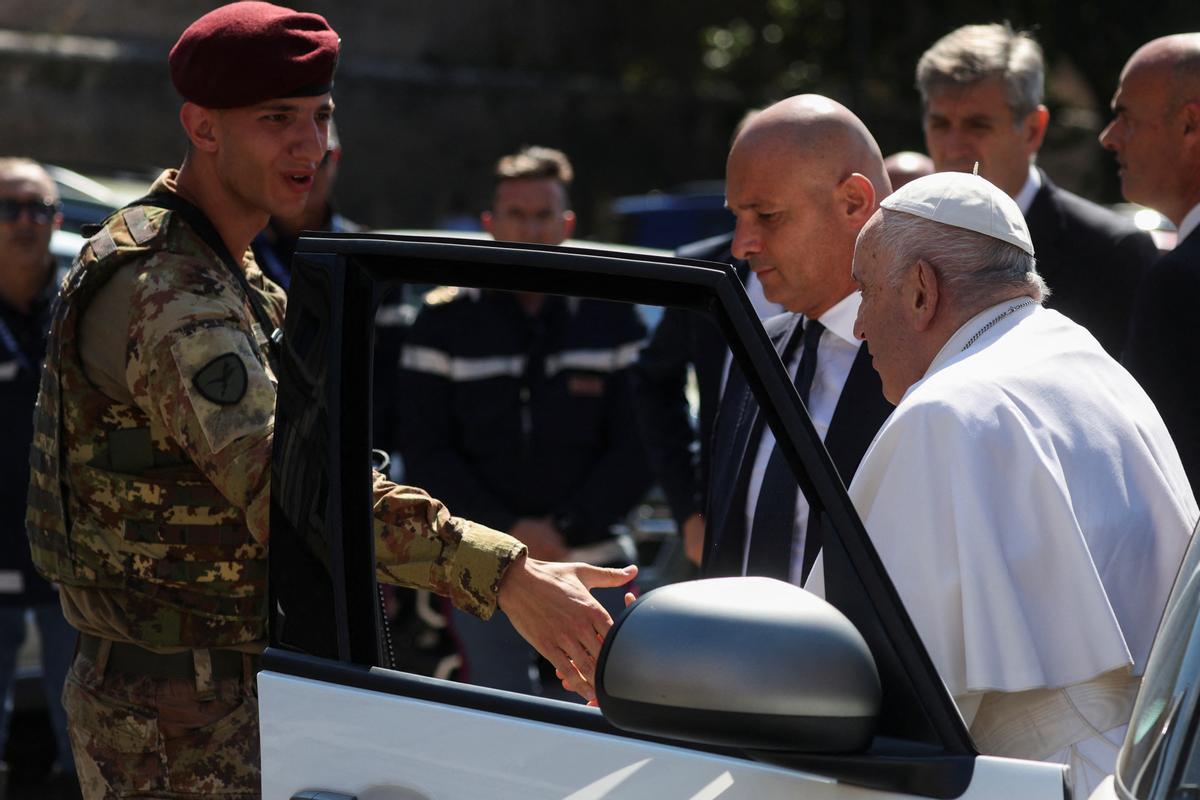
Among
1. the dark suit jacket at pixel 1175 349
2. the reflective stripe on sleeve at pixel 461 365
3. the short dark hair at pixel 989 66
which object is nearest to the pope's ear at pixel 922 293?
the dark suit jacket at pixel 1175 349

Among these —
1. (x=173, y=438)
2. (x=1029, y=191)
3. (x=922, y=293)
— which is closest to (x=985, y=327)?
(x=922, y=293)

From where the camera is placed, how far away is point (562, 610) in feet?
7.12

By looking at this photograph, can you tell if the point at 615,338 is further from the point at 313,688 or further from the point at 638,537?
the point at 313,688

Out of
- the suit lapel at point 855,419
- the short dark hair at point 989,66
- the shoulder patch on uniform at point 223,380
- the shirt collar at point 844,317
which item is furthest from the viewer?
the short dark hair at point 989,66

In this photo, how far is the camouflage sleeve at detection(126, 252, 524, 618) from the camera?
2.19m

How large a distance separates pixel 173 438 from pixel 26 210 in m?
3.26

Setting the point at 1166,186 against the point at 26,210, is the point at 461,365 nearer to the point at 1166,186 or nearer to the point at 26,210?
the point at 26,210

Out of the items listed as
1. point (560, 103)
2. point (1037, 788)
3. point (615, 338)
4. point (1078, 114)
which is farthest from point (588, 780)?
point (1078, 114)

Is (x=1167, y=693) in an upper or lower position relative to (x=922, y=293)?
lower

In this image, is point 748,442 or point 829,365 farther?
point 829,365

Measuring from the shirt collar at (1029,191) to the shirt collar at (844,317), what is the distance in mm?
1416

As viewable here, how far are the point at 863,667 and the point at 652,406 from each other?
3141 mm

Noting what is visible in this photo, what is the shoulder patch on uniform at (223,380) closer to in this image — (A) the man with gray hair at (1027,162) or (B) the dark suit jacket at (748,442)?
(B) the dark suit jacket at (748,442)

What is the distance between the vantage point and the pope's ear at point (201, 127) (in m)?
2.86
